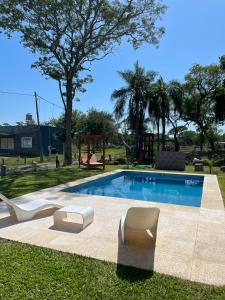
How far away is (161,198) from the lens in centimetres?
910

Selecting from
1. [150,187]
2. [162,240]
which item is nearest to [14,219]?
[162,240]

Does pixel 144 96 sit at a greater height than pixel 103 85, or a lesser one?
lesser

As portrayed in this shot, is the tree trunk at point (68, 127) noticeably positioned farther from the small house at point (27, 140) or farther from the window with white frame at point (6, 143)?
the window with white frame at point (6, 143)

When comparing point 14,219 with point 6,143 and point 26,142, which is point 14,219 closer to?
point 26,142

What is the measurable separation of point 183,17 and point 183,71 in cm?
1125

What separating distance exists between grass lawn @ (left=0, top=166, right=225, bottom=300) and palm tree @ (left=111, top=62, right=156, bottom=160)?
1654cm

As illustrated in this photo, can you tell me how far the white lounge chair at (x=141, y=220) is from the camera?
3806mm

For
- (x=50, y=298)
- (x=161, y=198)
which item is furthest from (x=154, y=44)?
(x=50, y=298)

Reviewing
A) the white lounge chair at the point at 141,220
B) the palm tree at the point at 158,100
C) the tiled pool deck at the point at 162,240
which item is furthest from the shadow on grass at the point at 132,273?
the palm tree at the point at 158,100

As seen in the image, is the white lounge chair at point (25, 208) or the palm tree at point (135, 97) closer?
the white lounge chair at point (25, 208)

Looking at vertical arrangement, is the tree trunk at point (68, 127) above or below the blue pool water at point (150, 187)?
above

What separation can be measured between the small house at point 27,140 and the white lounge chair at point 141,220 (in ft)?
78.5

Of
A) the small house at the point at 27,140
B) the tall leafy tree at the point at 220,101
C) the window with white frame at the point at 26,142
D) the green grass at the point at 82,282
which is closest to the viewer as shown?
the green grass at the point at 82,282

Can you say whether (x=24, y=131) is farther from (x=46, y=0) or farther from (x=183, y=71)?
(x=183, y=71)
